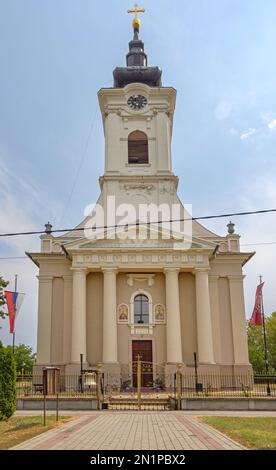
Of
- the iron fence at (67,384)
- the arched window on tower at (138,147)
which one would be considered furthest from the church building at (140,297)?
the arched window on tower at (138,147)

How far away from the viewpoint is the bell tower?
3450cm

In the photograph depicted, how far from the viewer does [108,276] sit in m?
29.9

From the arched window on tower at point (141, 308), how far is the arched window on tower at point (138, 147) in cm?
1031

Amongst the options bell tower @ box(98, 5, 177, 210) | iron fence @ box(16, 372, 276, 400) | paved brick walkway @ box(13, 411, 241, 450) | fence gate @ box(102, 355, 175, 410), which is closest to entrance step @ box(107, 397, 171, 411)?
fence gate @ box(102, 355, 175, 410)

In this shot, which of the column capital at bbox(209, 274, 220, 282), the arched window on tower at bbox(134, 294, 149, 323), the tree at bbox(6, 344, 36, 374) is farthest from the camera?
the tree at bbox(6, 344, 36, 374)

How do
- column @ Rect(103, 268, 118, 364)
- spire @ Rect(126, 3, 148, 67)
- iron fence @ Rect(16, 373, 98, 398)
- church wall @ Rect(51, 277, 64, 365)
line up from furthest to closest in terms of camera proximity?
1. spire @ Rect(126, 3, 148, 67)
2. church wall @ Rect(51, 277, 64, 365)
3. column @ Rect(103, 268, 118, 364)
4. iron fence @ Rect(16, 373, 98, 398)

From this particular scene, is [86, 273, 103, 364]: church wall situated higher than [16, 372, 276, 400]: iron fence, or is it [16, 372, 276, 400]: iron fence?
[86, 273, 103, 364]: church wall

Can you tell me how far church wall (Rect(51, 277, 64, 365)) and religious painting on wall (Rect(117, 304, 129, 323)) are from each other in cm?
373

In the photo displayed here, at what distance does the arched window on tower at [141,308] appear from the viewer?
31.2m

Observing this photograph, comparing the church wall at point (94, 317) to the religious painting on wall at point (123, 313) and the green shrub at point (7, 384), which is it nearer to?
the religious painting on wall at point (123, 313)

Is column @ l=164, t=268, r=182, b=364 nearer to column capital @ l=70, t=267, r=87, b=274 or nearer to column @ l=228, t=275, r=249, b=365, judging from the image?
column @ l=228, t=275, r=249, b=365

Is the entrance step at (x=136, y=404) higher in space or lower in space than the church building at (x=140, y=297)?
lower
